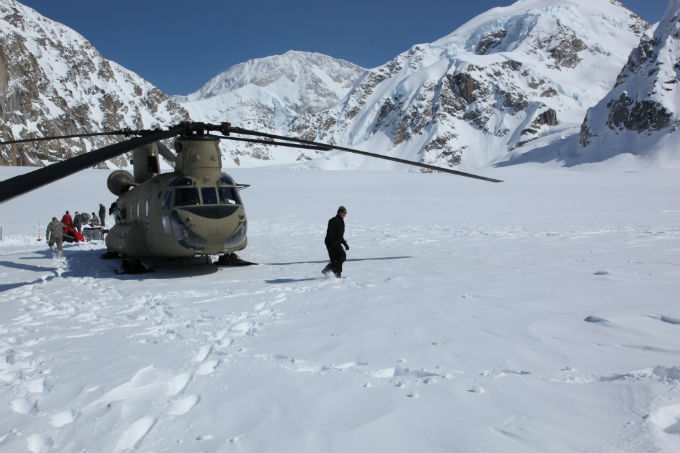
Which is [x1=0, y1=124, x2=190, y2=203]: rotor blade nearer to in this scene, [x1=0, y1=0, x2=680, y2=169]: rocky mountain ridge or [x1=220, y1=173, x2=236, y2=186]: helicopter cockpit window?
[x1=220, y1=173, x2=236, y2=186]: helicopter cockpit window

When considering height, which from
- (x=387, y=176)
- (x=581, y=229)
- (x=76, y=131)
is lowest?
(x=581, y=229)

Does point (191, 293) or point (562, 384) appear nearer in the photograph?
point (562, 384)

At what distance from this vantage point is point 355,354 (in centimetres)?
484

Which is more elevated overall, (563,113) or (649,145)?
(563,113)

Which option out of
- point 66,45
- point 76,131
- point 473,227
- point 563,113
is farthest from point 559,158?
point 66,45

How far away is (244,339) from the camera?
18.1 ft

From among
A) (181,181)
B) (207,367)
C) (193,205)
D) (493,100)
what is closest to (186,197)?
(193,205)

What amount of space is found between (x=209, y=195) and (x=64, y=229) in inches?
481

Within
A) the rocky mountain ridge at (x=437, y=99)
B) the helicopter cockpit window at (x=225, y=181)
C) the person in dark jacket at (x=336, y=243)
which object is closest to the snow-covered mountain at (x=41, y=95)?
the rocky mountain ridge at (x=437, y=99)

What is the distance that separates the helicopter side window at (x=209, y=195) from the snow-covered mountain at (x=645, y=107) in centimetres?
10077

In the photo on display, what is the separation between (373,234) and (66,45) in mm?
233249

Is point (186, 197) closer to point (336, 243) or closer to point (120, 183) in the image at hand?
point (336, 243)

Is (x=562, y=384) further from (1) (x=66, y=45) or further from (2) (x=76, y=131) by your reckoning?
(1) (x=66, y=45)

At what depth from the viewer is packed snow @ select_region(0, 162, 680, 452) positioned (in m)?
3.27
